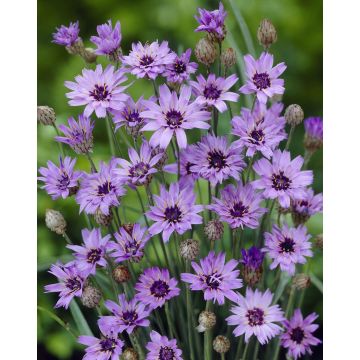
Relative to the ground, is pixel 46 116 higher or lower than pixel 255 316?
higher

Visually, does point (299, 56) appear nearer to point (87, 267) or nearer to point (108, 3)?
point (108, 3)

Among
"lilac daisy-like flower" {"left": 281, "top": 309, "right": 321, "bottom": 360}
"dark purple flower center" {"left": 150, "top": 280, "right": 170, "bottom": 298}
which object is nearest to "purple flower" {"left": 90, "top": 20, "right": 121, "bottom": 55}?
"dark purple flower center" {"left": 150, "top": 280, "right": 170, "bottom": 298}

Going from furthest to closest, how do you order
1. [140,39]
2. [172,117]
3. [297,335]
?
[140,39], [297,335], [172,117]

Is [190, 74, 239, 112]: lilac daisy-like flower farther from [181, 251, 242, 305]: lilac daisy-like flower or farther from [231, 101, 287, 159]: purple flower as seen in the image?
[181, 251, 242, 305]: lilac daisy-like flower

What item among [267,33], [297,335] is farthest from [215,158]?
[297,335]

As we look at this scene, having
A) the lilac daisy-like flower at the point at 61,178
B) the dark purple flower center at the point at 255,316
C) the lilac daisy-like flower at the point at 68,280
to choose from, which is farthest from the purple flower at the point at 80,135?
the dark purple flower center at the point at 255,316

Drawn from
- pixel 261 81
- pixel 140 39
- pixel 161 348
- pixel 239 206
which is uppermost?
pixel 140 39

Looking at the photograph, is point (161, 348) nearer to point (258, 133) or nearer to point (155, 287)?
point (155, 287)

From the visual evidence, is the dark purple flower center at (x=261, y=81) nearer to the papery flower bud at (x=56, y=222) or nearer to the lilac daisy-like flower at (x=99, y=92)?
the lilac daisy-like flower at (x=99, y=92)
